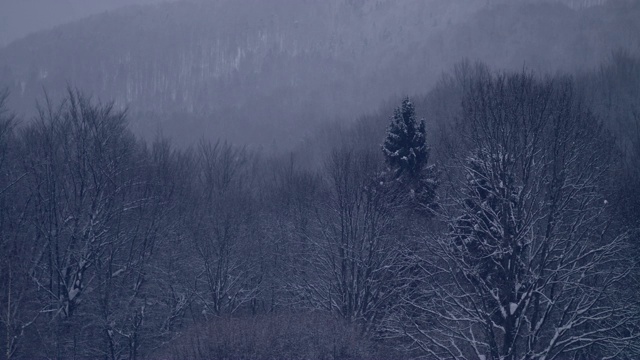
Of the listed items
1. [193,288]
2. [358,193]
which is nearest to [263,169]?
[193,288]

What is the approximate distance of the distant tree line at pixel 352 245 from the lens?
11.9 metres

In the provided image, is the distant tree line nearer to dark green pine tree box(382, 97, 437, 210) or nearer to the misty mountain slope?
dark green pine tree box(382, 97, 437, 210)

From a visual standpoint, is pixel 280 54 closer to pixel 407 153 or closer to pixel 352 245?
pixel 407 153

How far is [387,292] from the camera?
21.6 metres

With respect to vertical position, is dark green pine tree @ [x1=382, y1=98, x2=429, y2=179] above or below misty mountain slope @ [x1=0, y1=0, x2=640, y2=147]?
below

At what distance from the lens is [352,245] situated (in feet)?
73.0

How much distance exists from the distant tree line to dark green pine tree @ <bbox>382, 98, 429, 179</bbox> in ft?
0.23

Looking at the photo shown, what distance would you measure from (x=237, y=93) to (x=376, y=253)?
2701 inches

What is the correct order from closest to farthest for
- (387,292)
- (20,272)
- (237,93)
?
(20,272), (387,292), (237,93)

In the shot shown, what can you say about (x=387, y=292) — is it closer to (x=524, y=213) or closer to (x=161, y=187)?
(x=524, y=213)

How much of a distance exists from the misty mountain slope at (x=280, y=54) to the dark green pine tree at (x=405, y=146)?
118 feet

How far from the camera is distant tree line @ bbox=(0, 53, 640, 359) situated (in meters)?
11.9

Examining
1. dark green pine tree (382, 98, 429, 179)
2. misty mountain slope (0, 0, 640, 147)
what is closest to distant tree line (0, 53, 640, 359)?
dark green pine tree (382, 98, 429, 179)

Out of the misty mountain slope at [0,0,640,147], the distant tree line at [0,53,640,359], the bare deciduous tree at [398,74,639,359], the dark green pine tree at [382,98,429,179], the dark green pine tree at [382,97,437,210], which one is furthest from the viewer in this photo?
the misty mountain slope at [0,0,640,147]
